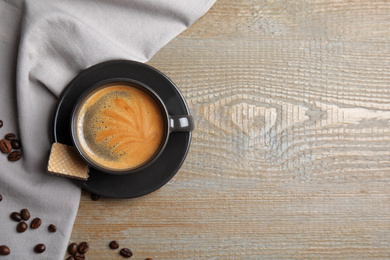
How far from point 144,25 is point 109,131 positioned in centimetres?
39

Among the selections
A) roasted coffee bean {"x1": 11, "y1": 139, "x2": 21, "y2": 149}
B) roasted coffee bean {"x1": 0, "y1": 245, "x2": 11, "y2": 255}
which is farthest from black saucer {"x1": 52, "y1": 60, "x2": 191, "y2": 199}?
roasted coffee bean {"x1": 0, "y1": 245, "x2": 11, "y2": 255}

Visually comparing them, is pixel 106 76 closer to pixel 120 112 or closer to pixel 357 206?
pixel 120 112

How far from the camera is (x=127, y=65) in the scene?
1.28 m

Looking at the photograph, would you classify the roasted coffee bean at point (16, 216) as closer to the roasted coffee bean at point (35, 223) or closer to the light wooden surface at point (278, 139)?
the roasted coffee bean at point (35, 223)

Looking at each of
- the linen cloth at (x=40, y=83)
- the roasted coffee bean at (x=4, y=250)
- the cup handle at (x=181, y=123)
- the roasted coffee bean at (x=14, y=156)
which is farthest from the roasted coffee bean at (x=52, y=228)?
the cup handle at (x=181, y=123)

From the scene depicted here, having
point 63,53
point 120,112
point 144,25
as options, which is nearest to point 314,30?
point 144,25

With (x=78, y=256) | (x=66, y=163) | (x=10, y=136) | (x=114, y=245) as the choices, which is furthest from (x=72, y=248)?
(x=10, y=136)

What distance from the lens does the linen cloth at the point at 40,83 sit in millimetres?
1294

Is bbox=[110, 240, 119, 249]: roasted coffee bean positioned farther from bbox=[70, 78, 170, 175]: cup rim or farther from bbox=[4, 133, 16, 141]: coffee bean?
bbox=[4, 133, 16, 141]: coffee bean

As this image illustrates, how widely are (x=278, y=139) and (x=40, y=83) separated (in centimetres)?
83

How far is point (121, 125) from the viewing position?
49.1 inches

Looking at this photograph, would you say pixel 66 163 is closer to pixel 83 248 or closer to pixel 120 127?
pixel 120 127

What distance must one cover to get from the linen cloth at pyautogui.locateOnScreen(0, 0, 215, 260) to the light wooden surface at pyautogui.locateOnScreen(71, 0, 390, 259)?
0.17m

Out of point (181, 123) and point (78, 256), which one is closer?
point (181, 123)
